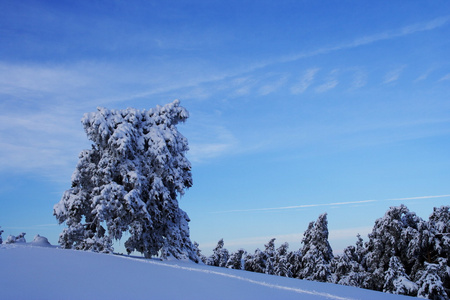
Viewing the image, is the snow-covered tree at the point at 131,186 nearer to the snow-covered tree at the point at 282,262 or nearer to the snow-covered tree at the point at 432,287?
the snow-covered tree at the point at 432,287

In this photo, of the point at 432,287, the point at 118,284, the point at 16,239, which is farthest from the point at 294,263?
the point at 118,284

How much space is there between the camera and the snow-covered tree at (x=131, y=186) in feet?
69.0

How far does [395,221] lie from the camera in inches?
1150

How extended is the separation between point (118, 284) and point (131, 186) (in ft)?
48.1

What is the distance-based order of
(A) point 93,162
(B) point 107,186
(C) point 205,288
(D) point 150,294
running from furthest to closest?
(A) point 93,162
(B) point 107,186
(C) point 205,288
(D) point 150,294

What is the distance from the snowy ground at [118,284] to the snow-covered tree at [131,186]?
1022 cm

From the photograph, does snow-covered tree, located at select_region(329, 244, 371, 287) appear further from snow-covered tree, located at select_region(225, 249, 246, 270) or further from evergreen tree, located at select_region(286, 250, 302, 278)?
snow-covered tree, located at select_region(225, 249, 246, 270)

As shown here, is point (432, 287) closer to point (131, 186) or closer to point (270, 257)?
point (131, 186)

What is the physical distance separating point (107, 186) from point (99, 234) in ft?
12.1

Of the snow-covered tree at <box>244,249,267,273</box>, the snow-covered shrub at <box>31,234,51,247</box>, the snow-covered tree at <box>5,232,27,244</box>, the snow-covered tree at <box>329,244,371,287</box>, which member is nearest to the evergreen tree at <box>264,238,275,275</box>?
the snow-covered tree at <box>244,249,267,273</box>

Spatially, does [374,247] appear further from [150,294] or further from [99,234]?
[150,294]

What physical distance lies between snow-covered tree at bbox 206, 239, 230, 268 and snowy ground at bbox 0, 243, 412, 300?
53.9 metres

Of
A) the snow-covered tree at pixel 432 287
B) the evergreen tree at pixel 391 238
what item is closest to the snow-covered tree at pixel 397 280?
the snow-covered tree at pixel 432 287

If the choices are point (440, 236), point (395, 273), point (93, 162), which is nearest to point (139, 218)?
point (93, 162)
